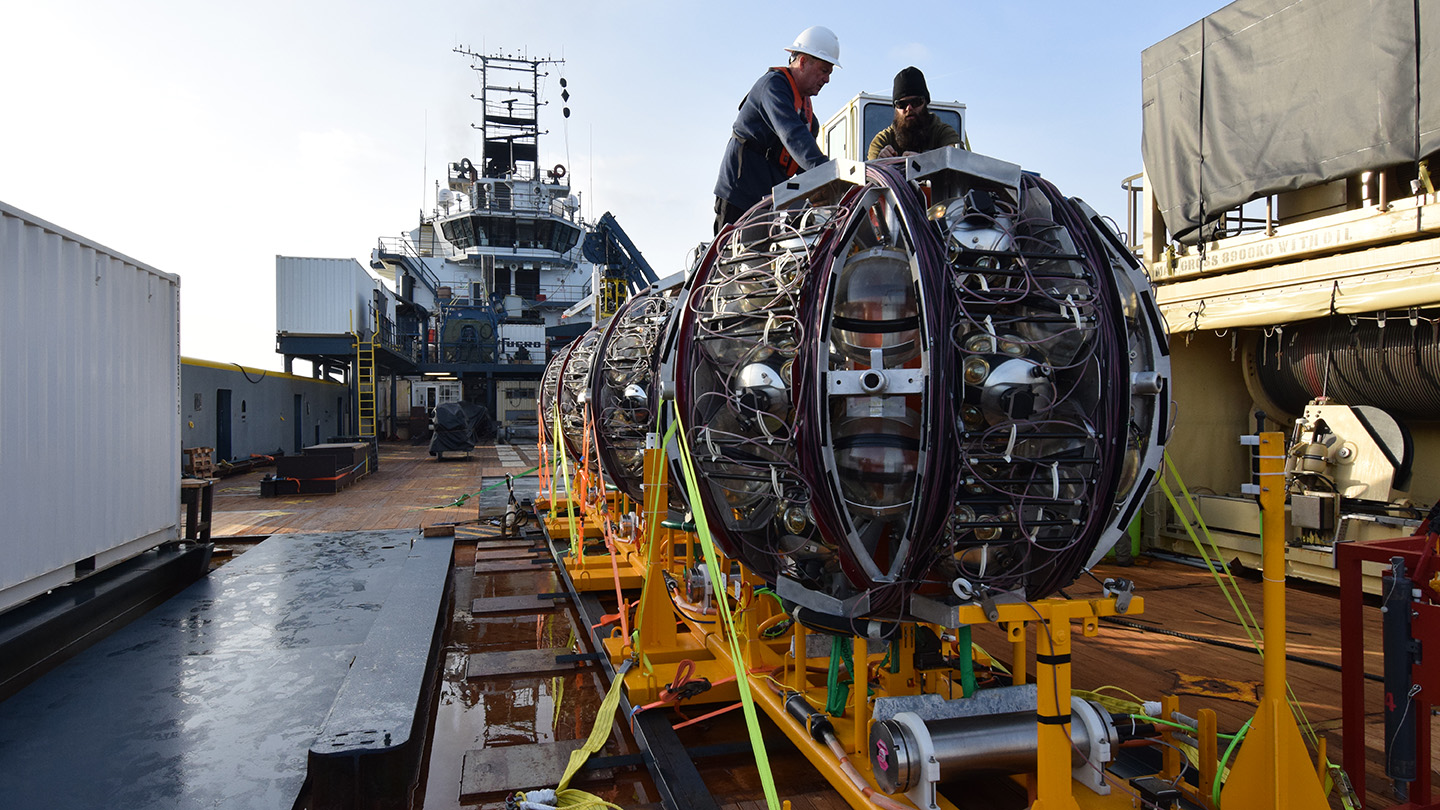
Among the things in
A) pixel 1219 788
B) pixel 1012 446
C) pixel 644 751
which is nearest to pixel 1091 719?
pixel 1219 788

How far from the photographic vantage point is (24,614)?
15.3 ft

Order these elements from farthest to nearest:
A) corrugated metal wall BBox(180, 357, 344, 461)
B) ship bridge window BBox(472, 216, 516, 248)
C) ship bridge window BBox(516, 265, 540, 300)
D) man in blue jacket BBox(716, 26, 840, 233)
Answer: ship bridge window BBox(516, 265, 540, 300) < ship bridge window BBox(472, 216, 516, 248) < corrugated metal wall BBox(180, 357, 344, 461) < man in blue jacket BBox(716, 26, 840, 233)

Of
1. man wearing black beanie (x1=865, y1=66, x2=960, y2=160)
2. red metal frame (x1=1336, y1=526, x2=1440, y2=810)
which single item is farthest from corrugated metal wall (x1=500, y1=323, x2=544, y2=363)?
red metal frame (x1=1336, y1=526, x2=1440, y2=810)

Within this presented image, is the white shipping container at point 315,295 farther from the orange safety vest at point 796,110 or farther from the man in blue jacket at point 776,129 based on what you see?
the orange safety vest at point 796,110

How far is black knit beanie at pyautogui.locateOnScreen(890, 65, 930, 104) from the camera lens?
362 centimetres

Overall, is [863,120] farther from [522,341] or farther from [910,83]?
[522,341]

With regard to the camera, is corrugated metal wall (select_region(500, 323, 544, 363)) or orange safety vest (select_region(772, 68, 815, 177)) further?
corrugated metal wall (select_region(500, 323, 544, 363))

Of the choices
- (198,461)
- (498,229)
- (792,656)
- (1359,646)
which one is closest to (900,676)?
(792,656)

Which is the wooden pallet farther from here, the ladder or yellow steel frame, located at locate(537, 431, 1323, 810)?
yellow steel frame, located at locate(537, 431, 1323, 810)

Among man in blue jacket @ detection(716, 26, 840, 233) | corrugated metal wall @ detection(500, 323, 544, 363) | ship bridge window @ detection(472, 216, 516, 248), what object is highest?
ship bridge window @ detection(472, 216, 516, 248)

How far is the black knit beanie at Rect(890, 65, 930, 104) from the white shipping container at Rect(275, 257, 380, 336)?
23.3m

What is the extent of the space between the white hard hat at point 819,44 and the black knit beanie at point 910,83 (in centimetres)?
31

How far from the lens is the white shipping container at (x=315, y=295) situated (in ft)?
76.4

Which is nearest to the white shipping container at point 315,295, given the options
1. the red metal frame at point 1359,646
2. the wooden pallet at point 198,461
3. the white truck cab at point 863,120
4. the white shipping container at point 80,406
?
the wooden pallet at point 198,461
